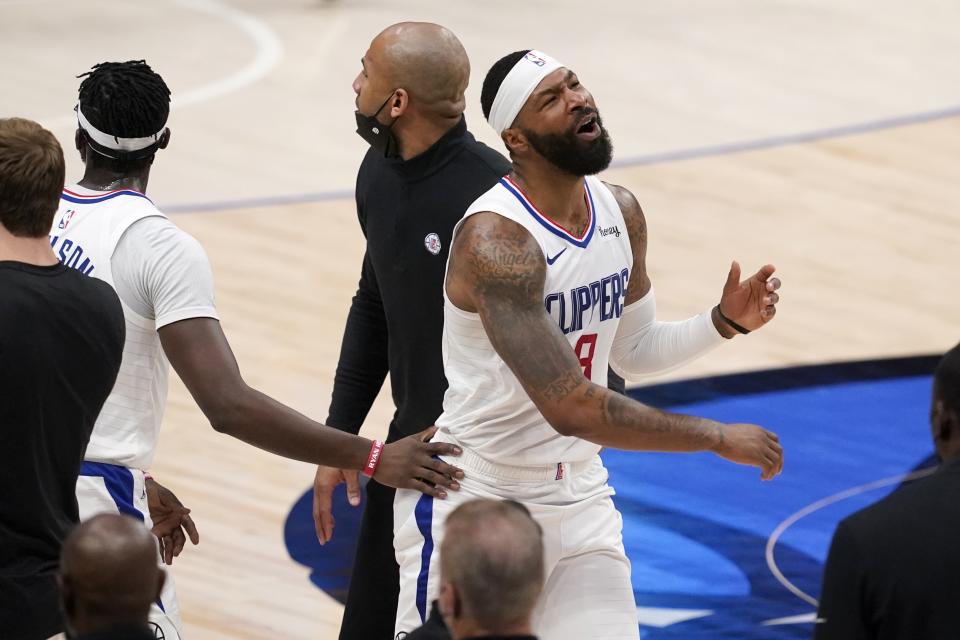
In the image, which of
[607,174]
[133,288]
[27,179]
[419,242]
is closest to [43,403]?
[27,179]

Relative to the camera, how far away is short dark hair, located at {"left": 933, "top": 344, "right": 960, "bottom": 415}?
3139 mm

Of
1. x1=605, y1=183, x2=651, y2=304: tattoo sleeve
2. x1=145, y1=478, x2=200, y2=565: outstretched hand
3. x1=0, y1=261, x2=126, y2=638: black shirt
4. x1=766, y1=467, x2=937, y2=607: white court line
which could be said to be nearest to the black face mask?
x1=605, y1=183, x2=651, y2=304: tattoo sleeve

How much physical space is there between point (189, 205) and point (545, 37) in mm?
4435

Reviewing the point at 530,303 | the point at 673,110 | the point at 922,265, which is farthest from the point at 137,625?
the point at 673,110

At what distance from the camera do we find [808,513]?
22.9 feet

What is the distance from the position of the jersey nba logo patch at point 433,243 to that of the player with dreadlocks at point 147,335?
511mm

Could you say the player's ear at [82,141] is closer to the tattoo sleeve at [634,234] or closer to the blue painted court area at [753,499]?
the tattoo sleeve at [634,234]

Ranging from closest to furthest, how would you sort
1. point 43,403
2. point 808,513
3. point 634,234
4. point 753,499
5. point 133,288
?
point 43,403 < point 133,288 < point 634,234 < point 808,513 < point 753,499

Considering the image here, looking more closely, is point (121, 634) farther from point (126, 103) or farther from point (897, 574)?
point (126, 103)

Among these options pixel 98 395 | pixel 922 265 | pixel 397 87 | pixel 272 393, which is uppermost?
pixel 397 87

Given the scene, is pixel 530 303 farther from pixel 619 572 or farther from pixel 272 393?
pixel 272 393

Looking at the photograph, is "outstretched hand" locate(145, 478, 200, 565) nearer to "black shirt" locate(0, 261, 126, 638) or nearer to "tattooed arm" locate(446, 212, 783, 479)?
"black shirt" locate(0, 261, 126, 638)

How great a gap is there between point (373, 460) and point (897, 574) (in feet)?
5.47

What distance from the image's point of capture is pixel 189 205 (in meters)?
10.4
